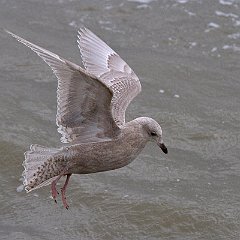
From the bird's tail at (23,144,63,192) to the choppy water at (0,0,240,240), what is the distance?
0.69 m

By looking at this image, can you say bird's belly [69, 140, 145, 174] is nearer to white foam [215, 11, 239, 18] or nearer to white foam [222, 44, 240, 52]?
white foam [222, 44, 240, 52]

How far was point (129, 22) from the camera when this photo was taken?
10.8 m

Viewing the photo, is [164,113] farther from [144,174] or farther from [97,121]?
[97,121]

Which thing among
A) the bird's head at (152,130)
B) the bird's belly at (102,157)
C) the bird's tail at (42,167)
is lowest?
the bird's tail at (42,167)

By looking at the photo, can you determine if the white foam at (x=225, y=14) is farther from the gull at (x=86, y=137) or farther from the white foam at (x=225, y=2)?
the gull at (x=86, y=137)

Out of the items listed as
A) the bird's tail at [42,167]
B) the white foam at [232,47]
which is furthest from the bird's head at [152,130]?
the white foam at [232,47]

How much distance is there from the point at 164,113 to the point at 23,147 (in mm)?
1670

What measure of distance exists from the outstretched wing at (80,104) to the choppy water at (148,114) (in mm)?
1037

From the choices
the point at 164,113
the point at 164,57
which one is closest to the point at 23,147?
the point at 164,113

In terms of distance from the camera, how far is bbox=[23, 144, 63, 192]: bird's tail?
5930 mm

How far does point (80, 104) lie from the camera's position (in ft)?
18.7

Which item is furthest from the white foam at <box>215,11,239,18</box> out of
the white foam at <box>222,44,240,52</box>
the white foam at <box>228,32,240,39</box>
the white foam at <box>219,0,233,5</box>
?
the white foam at <box>222,44,240,52</box>

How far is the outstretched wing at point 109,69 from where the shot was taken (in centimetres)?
647

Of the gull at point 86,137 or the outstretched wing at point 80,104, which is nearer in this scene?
the outstretched wing at point 80,104
